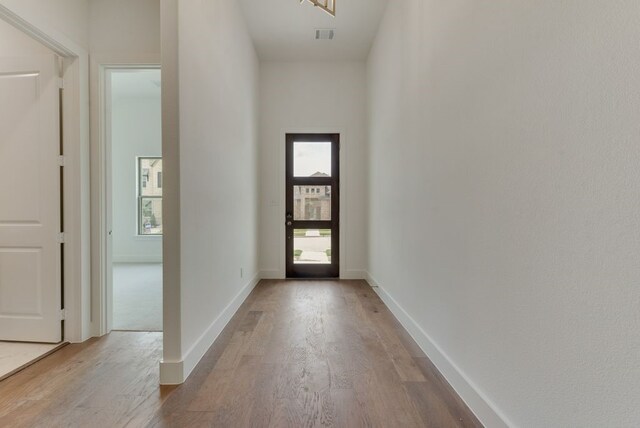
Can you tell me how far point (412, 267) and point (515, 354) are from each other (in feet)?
4.67

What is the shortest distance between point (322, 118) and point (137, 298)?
3.58 meters

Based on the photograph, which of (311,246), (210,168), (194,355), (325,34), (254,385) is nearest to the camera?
(254,385)

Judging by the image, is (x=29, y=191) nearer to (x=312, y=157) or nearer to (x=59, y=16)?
(x=59, y=16)

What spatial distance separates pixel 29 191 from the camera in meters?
2.66

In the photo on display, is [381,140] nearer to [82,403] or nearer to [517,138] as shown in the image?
[517,138]

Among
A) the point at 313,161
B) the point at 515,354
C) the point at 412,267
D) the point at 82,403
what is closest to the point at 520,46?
the point at 515,354

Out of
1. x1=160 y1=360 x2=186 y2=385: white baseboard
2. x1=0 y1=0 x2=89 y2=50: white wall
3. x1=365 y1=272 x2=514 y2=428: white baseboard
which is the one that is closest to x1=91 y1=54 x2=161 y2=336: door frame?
x1=0 y1=0 x2=89 y2=50: white wall

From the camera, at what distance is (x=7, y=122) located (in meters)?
2.65

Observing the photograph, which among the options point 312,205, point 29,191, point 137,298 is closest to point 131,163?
point 137,298

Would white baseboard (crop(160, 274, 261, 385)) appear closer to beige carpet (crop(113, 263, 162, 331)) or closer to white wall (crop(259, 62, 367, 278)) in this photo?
beige carpet (crop(113, 263, 162, 331))

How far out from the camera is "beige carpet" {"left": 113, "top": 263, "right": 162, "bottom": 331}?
315cm

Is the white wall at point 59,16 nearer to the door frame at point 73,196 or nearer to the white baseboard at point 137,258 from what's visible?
the door frame at point 73,196

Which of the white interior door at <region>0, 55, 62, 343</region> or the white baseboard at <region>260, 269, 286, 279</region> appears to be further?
the white baseboard at <region>260, 269, 286, 279</region>

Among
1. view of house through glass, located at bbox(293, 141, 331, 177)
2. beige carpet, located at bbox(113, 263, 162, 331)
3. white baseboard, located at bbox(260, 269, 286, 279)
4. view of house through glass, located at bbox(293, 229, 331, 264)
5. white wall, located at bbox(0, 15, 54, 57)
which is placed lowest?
beige carpet, located at bbox(113, 263, 162, 331)
